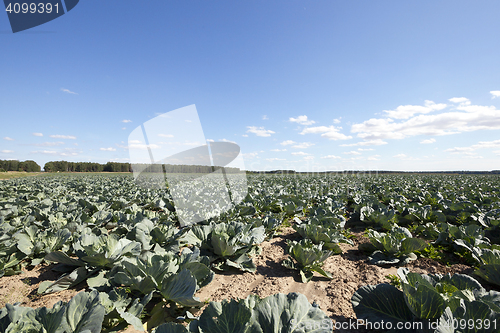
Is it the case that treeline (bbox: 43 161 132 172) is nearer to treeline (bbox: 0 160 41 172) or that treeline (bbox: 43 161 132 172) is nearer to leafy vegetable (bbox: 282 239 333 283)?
treeline (bbox: 0 160 41 172)

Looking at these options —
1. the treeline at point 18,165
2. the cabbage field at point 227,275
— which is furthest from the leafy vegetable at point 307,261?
the treeline at point 18,165

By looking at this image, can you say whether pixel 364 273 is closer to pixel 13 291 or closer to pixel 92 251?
pixel 92 251

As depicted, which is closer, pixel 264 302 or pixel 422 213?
pixel 264 302

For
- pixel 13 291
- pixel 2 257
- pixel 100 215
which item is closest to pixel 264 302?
pixel 13 291

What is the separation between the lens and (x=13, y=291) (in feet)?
9.37

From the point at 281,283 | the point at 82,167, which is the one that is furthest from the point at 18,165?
the point at 281,283

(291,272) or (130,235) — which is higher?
(130,235)

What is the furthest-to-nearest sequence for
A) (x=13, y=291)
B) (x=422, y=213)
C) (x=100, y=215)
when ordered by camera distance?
(x=422, y=213)
(x=100, y=215)
(x=13, y=291)

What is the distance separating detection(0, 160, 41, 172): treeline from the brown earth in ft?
334

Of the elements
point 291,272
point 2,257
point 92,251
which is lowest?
point 291,272

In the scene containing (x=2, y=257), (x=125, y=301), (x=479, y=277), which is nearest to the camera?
(x=125, y=301)

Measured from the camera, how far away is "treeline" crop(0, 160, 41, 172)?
72562 millimetres

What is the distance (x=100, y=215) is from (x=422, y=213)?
839cm

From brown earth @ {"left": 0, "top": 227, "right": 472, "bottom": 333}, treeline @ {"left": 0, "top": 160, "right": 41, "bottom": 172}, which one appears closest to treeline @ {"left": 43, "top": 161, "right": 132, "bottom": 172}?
treeline @ {"left": 0, "top": 160, "right": 41, "bottom": 172}
